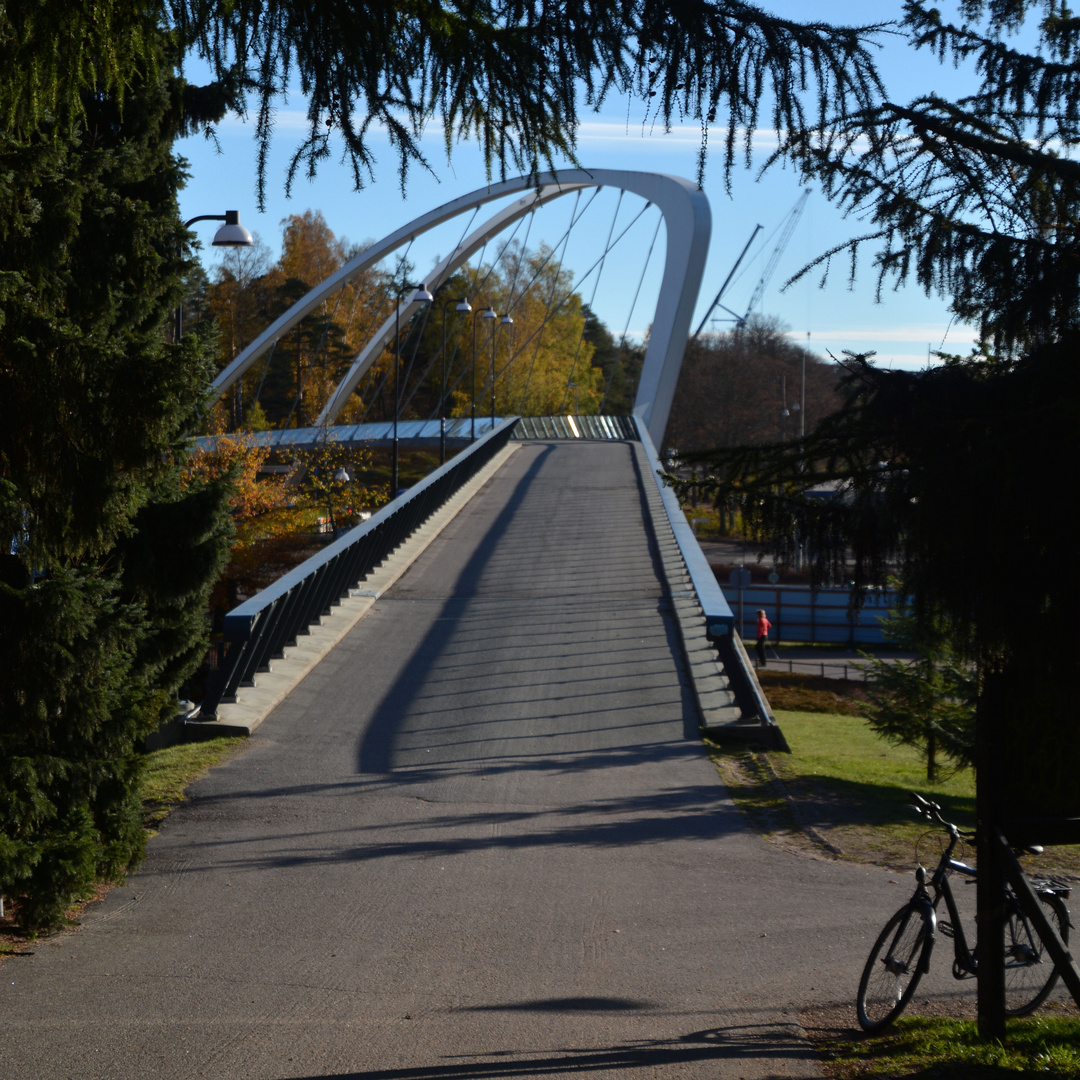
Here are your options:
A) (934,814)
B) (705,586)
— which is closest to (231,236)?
(705,586)

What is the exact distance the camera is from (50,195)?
17.7 ft

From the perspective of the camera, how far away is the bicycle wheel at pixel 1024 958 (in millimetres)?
4551

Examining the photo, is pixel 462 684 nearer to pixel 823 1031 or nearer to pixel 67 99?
pixel 823 1031

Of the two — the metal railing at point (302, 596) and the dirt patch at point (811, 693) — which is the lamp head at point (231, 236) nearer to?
the metal railing at point (302, 596)

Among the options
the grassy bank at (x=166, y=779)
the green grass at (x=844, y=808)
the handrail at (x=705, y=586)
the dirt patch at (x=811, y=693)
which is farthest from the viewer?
the dirt patch at (x=811, y=693)

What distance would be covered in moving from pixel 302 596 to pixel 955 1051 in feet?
29.9

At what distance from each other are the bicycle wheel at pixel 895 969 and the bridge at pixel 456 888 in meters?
0.30

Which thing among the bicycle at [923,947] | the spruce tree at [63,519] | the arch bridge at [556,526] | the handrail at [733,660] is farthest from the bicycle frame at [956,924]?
the handrail at [733,660]

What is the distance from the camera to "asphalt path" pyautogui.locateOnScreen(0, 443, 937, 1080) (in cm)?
417

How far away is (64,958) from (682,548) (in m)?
10.2

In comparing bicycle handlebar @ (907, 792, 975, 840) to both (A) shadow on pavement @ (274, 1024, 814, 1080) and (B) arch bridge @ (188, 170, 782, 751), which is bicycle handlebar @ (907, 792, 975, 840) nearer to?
(A) shadow on pavement @ (274, 1024, 814, 1080)

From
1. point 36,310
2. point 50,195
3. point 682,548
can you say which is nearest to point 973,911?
point 36,310

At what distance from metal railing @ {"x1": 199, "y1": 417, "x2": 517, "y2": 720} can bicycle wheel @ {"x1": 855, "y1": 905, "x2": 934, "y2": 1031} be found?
628cm

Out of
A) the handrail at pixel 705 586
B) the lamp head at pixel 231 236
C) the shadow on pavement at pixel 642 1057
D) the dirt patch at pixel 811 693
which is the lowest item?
the dirt patch at pixel 811 693
